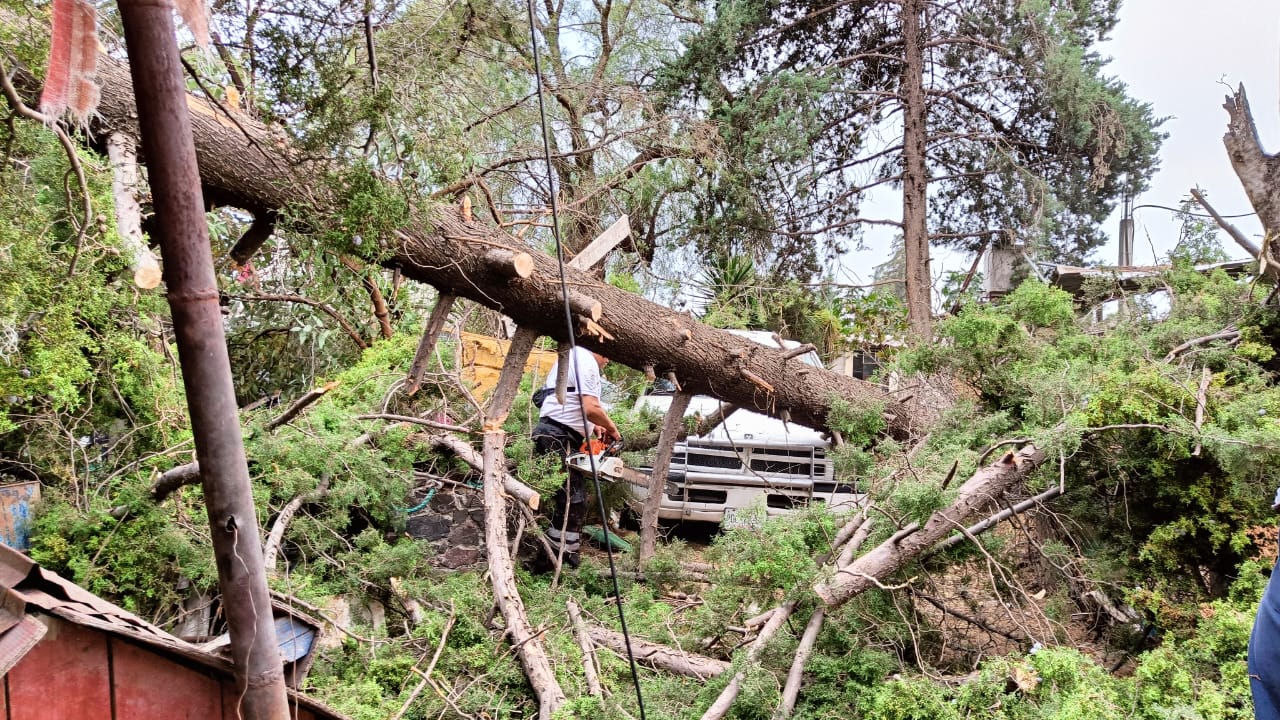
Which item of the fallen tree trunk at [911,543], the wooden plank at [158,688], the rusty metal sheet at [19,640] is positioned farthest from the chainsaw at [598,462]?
the rusty metal sheet at [19,640]

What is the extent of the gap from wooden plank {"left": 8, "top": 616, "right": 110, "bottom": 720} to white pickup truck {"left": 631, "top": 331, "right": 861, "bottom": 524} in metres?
5.06

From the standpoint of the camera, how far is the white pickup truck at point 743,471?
20.1 feet

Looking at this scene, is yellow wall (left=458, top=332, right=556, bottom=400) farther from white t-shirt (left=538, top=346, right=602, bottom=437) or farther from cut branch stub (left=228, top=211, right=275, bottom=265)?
cut branch stub (left=228, top=211, right=275, bottom=265)

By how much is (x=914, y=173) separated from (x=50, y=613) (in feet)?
33.6

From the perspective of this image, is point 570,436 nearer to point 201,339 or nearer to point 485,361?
point 485,361

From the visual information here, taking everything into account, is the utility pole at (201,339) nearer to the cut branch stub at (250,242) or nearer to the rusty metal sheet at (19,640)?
the rusty metal sheet at (19,640)

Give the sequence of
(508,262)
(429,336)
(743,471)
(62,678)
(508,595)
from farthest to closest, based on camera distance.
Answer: (743,471)
(429,336)
(508,262)
(508,595)
(62,678)

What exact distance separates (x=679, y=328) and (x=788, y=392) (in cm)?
110

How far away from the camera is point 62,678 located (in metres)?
1.20

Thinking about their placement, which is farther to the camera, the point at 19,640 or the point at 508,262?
the point at 508,262

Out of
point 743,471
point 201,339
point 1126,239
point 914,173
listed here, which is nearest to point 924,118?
point 914,173

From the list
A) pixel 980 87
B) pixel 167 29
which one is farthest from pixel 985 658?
pixel 980 87

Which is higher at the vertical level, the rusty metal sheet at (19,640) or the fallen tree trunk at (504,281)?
the fallen tree trunk at (504,281)

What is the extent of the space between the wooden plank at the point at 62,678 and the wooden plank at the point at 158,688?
0.02m
